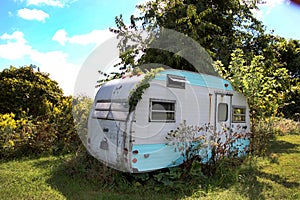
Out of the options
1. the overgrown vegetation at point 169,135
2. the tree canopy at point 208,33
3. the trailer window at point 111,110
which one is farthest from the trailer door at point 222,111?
the tree canopy at point 208,33

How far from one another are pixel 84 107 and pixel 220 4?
10.3 meters

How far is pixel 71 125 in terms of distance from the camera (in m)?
9.34

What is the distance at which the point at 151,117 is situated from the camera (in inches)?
222

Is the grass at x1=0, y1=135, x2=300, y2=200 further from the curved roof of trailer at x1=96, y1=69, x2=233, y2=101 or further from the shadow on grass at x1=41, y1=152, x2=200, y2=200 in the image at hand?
the curved roof of trailer at x1=96, y1=69, x2=233, y2=101

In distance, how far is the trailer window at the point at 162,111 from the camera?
18.7 feet

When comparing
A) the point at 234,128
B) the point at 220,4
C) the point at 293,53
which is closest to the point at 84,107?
the point at 234,128

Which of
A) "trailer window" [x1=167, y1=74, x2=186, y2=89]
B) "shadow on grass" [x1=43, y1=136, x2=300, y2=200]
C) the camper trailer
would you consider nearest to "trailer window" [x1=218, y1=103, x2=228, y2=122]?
the camper trailer

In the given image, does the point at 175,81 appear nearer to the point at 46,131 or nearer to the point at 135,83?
the point at 135,83

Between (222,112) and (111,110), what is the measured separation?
11.0 ft

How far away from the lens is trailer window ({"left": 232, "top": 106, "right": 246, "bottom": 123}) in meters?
7.66

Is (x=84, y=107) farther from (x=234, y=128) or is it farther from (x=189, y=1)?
(x=189, y=1)

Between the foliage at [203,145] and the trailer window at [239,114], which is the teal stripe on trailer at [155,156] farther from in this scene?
the trailer window at [239,114]

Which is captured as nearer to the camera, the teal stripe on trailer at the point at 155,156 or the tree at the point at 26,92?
the teal stripe on trailer at the point at 155,156

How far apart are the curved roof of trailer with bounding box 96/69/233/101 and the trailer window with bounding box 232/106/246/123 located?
805 mm
